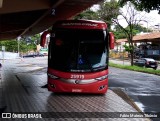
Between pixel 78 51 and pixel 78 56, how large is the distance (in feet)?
0.74

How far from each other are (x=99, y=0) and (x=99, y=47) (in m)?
2.92

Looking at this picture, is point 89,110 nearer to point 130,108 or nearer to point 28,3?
point 130,108

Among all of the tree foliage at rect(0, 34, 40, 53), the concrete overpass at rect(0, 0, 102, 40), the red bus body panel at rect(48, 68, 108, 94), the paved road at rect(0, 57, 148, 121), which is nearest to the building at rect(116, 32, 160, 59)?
the tree foliage at rect(0, 34, 40, 53)

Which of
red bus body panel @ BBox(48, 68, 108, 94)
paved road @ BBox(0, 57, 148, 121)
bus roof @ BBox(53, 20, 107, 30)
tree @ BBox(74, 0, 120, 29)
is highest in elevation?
tree @ BBox(74, 0, 120, 29)

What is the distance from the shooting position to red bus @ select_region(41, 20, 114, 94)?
16.2 metres

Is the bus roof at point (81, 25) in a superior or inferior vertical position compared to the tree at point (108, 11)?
inferior

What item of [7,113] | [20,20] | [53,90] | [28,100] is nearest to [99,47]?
[53,90]

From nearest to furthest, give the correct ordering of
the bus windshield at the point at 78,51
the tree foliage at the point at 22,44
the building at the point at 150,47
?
1. the bus windshield at the point at 78,51
2. the building at the point at 150,47
3. the tree foliage at the point at 22,44

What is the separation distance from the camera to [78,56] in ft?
54.3

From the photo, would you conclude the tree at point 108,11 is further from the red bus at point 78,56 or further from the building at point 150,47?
the red bus at point 78,56

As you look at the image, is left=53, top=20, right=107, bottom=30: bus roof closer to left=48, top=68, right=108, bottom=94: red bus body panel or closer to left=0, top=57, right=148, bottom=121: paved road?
left=48, top=68, right=108, bottom=94: red bus body panel

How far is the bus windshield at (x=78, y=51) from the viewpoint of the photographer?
16.4m

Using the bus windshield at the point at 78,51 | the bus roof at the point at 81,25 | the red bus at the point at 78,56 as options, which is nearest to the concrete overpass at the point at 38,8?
the bus roof at the point at 81,25

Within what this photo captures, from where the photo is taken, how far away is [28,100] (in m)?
15.1
